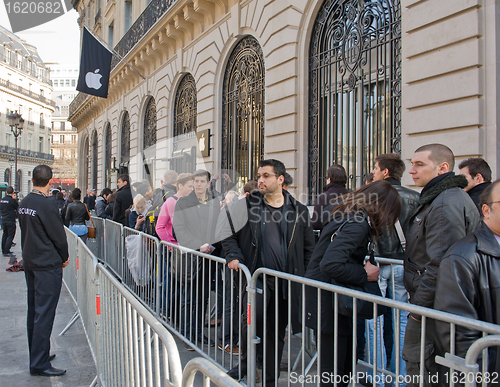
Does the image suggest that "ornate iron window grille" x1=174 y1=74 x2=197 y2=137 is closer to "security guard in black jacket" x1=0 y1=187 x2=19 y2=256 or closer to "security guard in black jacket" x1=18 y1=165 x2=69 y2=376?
"security guard in black jacket" x1=0 y1=187 x2=19 y2=256

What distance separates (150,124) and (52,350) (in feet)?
45.5

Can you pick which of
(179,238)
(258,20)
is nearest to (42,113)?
(258,20)

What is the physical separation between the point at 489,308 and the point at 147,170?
17062 millimetres

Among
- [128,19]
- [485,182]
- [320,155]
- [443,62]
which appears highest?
[128,19]

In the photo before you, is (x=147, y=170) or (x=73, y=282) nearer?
(x=73, y=282)

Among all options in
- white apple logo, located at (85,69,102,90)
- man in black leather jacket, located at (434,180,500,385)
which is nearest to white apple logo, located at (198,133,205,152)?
white apple logo, located at (85,69,102,90)

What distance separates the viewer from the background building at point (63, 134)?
72.6 metres

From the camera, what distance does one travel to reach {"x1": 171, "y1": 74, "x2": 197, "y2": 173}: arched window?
13.1m

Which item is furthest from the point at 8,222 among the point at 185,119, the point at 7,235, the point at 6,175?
the point at 6,175

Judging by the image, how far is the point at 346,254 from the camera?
8.39 feet

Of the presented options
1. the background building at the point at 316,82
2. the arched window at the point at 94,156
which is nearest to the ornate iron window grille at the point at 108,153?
the arched window at the point at 94,156

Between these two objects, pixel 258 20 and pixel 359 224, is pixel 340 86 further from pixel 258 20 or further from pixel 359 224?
pixel 359 224

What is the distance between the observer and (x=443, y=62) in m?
5.39

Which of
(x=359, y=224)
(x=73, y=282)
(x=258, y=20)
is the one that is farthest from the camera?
(x=258, y=20)
